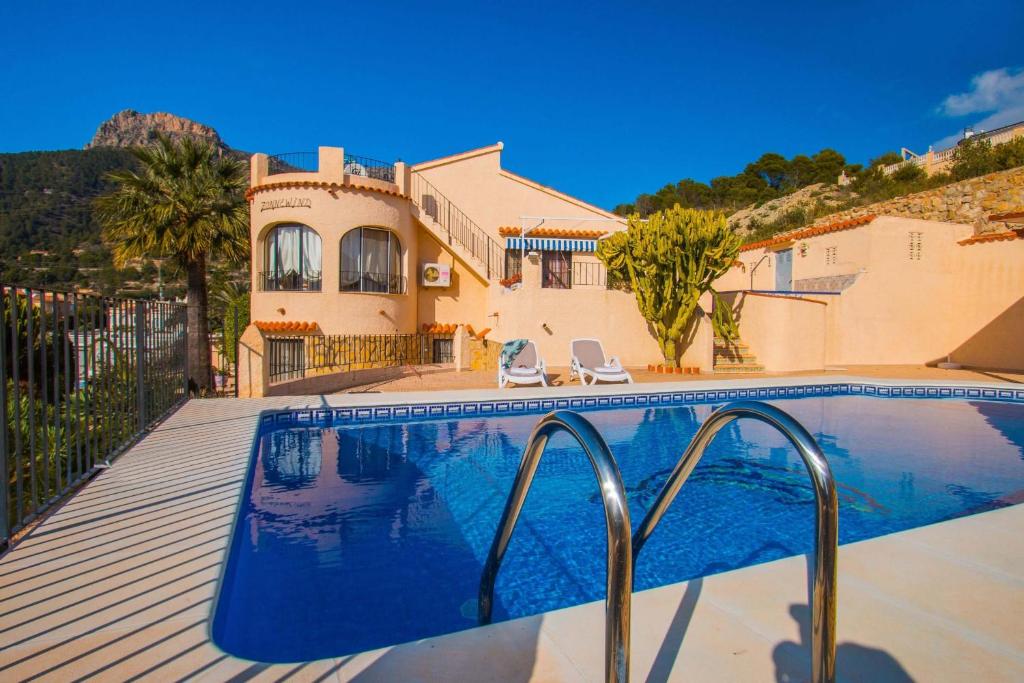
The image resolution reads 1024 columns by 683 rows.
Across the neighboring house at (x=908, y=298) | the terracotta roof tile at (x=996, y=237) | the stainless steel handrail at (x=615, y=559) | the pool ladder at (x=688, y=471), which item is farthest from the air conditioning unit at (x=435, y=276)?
the stainless steel handrail at (x=615, y=559)

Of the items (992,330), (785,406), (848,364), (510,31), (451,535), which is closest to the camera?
(451,535)

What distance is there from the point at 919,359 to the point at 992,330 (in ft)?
8.31

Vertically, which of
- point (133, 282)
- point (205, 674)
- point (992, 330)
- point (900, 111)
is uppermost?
point (900, 111)

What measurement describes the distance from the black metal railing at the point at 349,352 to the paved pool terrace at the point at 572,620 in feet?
38.0

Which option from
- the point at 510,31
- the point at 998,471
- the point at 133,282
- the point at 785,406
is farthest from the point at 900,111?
the point at 133,282

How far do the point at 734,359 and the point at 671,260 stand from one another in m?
5.19

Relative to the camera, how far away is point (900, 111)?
195ft

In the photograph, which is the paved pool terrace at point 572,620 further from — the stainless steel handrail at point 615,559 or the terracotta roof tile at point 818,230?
the terracotta roof tile at point 818,230

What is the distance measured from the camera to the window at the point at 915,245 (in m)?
22.5

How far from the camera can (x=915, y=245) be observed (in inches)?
885

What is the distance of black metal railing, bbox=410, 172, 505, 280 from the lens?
25353mm

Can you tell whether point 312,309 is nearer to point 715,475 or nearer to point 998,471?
point 715,475

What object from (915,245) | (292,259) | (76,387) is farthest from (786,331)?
(76,387)

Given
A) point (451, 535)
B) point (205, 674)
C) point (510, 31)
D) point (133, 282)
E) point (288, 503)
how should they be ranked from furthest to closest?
1. point (133, 282)
2. point (510, 31)
3. point (288, 503)
4. point (451, 535)
5. point (205, 674)
